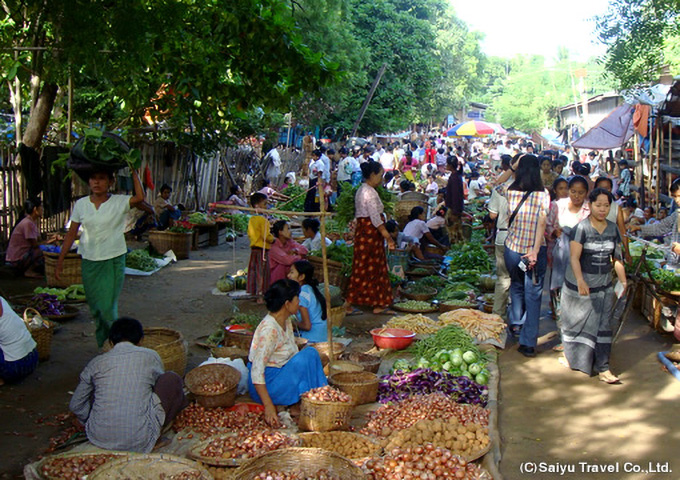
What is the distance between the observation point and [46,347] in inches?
251

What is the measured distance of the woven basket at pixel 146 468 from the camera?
12.3 ft

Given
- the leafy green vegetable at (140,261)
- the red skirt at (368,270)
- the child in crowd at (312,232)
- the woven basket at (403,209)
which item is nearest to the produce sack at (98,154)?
the red skirt at (368,270)

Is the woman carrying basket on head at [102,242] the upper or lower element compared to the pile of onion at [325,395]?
upper

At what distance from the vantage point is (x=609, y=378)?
6.13m

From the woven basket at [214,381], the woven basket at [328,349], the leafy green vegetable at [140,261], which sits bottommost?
the woven basket at [214,381]

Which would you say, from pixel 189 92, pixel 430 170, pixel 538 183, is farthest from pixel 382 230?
pixel 430 170

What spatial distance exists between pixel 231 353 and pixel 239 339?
34 centimetres

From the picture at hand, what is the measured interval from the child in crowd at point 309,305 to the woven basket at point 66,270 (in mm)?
4098

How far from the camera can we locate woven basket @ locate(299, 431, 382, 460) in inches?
175

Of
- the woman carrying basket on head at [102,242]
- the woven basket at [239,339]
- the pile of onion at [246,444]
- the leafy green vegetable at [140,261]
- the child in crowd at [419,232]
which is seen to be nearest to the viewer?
the pile of onion at [246,444]

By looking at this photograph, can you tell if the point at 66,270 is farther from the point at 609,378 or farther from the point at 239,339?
the point at 609,378

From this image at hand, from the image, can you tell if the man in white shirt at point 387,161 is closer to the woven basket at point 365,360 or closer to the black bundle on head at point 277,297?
the woven basket at point 365,360

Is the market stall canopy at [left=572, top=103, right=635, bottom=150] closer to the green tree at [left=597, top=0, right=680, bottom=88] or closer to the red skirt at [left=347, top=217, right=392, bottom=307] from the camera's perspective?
the green tree at [left=597, top=0, right=680, bottom=88]

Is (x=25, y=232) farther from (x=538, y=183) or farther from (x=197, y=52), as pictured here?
(x=538, y=183)
